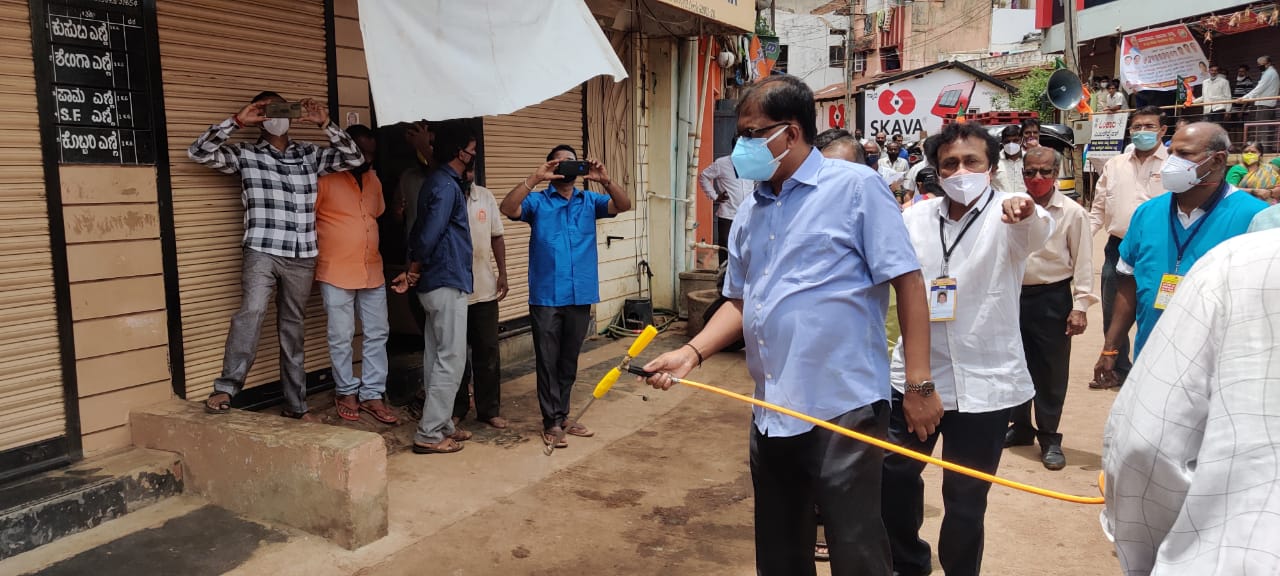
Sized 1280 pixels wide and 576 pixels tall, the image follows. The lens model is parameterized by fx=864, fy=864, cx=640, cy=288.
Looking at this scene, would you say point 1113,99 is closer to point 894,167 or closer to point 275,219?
point 894,167

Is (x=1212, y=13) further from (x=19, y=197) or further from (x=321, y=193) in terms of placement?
(x=19, y=197)

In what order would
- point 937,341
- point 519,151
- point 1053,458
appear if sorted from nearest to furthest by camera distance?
point 937,341, point 1053,458, point 519,151

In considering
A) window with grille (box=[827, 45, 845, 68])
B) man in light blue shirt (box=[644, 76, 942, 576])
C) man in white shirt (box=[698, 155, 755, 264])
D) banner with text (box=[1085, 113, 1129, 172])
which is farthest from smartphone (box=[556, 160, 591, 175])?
window with grille (box=[827, 45, 845, 68])

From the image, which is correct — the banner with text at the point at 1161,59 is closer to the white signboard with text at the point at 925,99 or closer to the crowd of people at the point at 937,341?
the white signboard with text at the point at 925,99

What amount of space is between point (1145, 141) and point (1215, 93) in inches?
517

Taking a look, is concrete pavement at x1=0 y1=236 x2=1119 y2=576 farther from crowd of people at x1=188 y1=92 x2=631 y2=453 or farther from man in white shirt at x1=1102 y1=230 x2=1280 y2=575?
man in white shirt at x1=1102 y1=230 x2=1280 y2=575

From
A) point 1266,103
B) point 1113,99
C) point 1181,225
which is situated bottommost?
point 1181,225

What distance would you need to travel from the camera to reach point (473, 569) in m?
3.71

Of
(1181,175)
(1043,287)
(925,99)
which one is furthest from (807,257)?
(925,99)

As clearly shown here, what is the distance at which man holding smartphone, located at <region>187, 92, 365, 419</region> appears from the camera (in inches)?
178

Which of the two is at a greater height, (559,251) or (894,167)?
(894,167)

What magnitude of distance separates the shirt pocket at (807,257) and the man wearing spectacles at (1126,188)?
16.2 ft

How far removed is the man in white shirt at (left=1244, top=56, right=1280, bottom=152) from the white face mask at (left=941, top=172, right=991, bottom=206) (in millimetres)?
14642

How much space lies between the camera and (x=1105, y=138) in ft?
58.0
